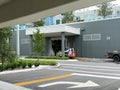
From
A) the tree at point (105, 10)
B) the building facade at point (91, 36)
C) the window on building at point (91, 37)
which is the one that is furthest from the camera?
the tree at point (105, 10)

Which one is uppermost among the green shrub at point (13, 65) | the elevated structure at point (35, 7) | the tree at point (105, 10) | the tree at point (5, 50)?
the tree at point (105, 10)

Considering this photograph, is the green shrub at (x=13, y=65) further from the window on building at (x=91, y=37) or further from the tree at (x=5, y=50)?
the window on building at (x=91, y=37)

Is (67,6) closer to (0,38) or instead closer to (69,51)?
(0,38)

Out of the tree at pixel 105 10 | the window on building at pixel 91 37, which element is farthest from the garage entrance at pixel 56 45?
the tree at pixel 105 10

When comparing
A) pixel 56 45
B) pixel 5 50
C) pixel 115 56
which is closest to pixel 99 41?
pixel 115 56

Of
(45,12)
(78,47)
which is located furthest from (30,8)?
(78,47)

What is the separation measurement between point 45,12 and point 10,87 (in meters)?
5.02

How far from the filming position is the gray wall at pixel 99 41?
105 ft

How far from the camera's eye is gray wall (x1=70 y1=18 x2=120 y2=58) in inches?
1255

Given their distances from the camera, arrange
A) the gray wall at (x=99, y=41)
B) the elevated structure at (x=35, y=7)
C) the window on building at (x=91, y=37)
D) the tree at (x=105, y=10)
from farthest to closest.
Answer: the tree at (x=105, y=10), the window on building at (x=91, y=37), the gray wall at (x=99, y=41), the elevated structure at (x=35, y=7)

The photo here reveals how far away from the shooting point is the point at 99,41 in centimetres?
3356

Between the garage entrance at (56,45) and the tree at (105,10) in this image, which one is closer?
the garage entrance at (56,45)

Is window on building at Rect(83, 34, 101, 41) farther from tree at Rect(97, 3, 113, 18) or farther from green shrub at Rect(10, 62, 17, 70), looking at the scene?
tree at Rect(97, 3, 113, 18)

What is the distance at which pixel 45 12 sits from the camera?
7719mm
